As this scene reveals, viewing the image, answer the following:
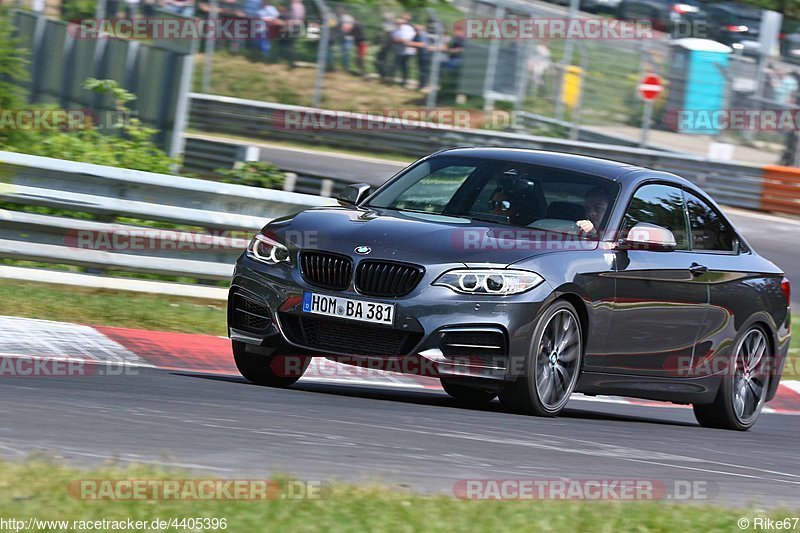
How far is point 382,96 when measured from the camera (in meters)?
28.8

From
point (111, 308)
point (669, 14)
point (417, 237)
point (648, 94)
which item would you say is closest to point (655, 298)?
point (417, 237)

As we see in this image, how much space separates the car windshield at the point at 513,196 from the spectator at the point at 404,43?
1959 centimetres

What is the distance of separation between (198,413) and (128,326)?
3834 mm

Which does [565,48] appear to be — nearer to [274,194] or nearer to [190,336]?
[274,194]

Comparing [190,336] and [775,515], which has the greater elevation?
[775,515]

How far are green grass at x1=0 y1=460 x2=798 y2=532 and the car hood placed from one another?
2350 mm

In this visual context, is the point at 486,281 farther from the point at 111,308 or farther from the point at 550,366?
the point at 111,308

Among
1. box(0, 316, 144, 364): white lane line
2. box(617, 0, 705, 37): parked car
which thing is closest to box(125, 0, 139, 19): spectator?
box(617, 0, 705, 37): parked car

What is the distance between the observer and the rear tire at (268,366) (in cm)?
824

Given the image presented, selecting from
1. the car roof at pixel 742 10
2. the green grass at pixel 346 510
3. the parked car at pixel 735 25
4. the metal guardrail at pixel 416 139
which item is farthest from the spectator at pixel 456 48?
the green grass at pixel 346 510

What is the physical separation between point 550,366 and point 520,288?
22.0 inches

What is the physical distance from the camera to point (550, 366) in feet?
25.6

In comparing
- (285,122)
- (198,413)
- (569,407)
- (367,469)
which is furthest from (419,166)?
(285,122)

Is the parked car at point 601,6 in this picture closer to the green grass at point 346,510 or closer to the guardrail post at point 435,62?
the guardrail post at point 435,62
